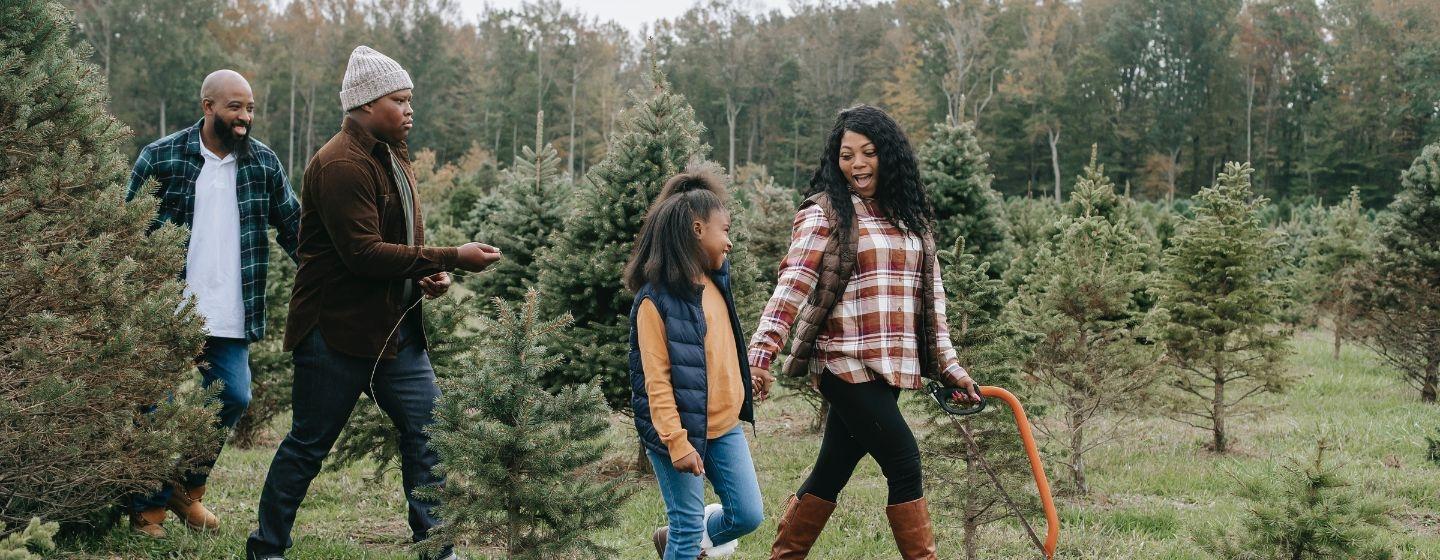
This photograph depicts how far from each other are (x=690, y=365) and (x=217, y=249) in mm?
2299

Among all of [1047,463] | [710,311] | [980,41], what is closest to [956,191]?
[1047,463]

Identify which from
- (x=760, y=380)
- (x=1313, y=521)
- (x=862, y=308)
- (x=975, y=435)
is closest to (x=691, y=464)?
(x=760, y=380)

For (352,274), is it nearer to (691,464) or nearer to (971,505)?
(691,464)

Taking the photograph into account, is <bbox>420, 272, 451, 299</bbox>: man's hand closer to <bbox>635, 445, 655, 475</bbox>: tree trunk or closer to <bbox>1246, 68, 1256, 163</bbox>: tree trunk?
<bbox>635, 445, 655, 475</bbox>: tree trunk

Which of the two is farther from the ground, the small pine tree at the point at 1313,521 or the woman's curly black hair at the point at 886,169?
the woman's curly black hair at the point at 886,169

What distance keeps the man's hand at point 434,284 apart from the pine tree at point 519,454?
69cm

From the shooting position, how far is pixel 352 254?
3506mm

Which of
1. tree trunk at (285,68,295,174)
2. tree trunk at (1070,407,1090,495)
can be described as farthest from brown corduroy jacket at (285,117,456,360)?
tree trunk at (285,68,295,174)

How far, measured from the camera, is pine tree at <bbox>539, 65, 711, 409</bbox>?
6.30 meters

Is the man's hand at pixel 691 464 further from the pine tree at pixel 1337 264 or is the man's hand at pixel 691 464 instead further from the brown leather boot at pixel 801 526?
the pine tree at pixel 1337 264

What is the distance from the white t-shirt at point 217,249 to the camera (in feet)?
13.8

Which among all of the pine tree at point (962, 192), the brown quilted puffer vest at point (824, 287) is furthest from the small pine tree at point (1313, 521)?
the pine tree at point (962, 192)

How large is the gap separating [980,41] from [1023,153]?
6.70 metres

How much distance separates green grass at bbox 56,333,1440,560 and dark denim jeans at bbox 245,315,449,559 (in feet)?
1.67
